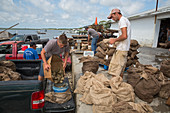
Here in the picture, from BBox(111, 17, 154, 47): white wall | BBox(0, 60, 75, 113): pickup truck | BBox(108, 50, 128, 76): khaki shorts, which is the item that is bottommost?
BBox(0, 60, 75, 113): pickup truck

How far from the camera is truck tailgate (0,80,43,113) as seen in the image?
1684 millimetres

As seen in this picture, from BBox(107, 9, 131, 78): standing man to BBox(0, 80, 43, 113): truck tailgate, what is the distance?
2.30m

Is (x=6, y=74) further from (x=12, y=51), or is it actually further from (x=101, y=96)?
(x=12, y=51)

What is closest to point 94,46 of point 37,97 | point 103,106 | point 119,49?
point 119,49

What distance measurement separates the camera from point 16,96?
1.72m

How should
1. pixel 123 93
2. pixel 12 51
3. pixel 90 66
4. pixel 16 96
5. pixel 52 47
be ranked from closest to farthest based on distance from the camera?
pixel 16 96
pixel 123 93
pixel 52 47
pixel 90 66
pixel 12 51

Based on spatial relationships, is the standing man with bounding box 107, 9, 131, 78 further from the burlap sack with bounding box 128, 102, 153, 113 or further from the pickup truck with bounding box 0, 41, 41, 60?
the pickup truck with bounding box 0, 41, 41, 60

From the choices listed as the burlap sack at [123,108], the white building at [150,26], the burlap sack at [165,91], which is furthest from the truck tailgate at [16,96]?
the white building at [150,26]

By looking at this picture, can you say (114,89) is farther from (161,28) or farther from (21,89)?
(161,28)

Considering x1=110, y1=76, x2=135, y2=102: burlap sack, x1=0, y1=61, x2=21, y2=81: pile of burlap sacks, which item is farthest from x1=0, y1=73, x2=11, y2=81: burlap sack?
x1=110, y1=76, x2=135, y2=102: burlap sack

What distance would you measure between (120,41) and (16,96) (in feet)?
8.89

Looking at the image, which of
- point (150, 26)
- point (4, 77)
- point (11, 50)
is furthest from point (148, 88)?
point (150, 26)

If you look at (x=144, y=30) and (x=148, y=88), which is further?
(x=144, y=30)

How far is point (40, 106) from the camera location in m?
1.94
